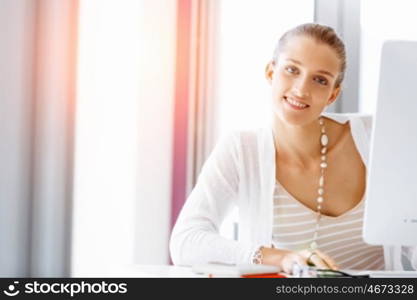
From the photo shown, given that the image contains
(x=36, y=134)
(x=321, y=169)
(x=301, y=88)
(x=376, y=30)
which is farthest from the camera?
(x=376, y=30)

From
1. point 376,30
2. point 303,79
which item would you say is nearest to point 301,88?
point 303,79

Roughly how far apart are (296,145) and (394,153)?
0.71 m

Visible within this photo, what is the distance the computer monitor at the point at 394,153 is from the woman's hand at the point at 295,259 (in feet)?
0.35

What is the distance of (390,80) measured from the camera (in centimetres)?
123

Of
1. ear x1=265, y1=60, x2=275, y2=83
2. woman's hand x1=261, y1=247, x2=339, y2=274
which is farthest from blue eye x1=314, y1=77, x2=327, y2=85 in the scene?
woman's hand x1=261, y1=247, x2=339, y2=274

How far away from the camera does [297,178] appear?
1.90 m

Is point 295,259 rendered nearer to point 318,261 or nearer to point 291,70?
point 318,261

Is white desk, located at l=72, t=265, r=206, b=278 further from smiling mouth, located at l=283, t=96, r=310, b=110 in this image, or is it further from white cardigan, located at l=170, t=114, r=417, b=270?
smiling mouth, located at l=283, t=96, r=310, b=110

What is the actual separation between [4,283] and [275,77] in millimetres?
987

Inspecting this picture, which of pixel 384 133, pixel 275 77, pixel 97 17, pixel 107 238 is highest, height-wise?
pixel 97 17

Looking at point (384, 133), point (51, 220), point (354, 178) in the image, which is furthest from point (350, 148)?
point (51, 220)

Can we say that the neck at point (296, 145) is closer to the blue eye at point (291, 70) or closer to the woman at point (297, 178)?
the woman at point (297, 178)

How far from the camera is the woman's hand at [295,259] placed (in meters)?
1.33

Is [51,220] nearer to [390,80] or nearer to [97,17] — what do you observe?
[97,17]
